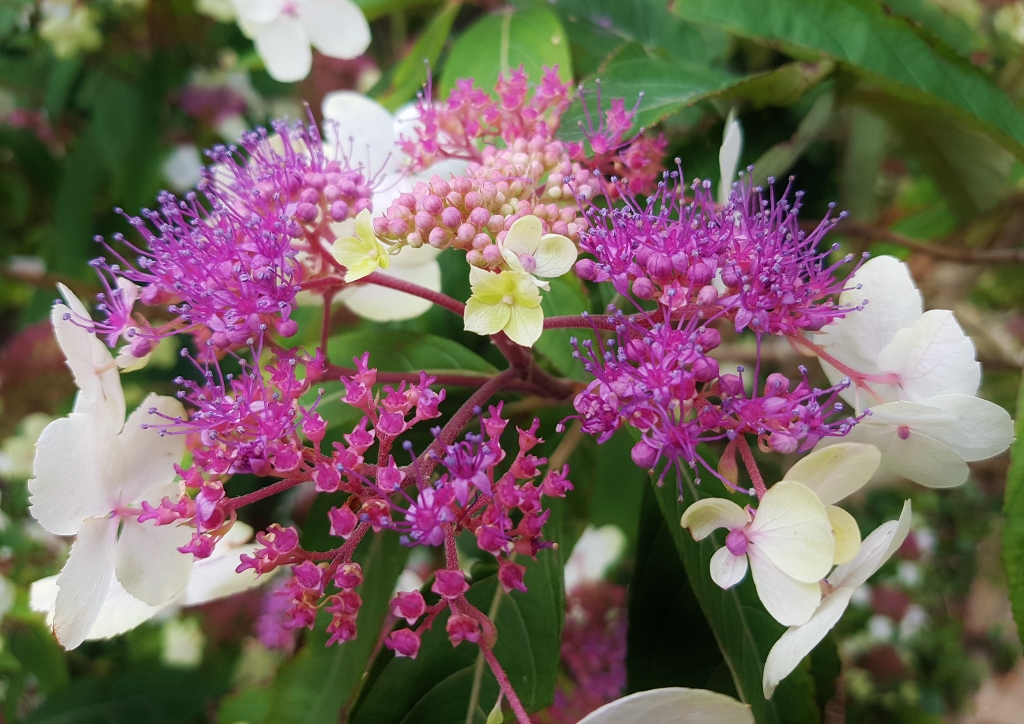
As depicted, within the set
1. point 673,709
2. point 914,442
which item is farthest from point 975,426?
point 673,709

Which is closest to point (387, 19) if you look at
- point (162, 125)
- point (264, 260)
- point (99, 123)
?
point (162, 125)

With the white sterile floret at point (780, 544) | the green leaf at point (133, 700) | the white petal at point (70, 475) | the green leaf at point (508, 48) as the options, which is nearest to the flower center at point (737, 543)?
the white sterile floret at point (780, 544)

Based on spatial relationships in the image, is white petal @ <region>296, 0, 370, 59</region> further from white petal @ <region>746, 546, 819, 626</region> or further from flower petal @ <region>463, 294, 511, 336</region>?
white petal @ <region>746, 546, 819, 626</region>

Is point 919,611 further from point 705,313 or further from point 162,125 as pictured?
point 162,125

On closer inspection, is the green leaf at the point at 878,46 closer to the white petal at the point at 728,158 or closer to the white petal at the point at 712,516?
the white petal at the point at 728,158

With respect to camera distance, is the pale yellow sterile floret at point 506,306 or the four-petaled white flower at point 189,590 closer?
the pale yellow sterile floret at point 506,306

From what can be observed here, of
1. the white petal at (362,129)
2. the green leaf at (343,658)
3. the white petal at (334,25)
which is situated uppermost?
the white petal at (334,25)

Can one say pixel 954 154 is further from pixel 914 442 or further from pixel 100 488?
pixel 100 488
